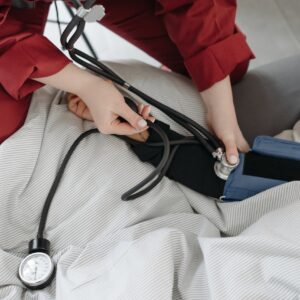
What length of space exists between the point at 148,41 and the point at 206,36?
9.9 inches

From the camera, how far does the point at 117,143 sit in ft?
2.90

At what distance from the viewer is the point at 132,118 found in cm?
81

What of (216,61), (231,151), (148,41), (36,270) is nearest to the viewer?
(36,270)

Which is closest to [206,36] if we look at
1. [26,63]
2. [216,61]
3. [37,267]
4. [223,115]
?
[216,61]

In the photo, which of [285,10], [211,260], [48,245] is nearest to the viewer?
[211,260]

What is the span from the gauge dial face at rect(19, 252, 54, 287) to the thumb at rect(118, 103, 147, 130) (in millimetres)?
314

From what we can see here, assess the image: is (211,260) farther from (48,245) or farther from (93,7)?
(93,7)

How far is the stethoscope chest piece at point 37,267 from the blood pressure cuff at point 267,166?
40cm

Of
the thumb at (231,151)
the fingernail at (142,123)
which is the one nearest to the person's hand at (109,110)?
the fingernail at (142,123)

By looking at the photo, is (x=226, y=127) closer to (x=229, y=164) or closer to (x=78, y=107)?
(x=229, y=164)

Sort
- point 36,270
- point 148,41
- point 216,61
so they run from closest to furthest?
point 36,270, point 216,61, point 148,41

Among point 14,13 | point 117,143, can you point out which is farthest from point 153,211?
point 14,13

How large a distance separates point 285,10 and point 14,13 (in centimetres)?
129

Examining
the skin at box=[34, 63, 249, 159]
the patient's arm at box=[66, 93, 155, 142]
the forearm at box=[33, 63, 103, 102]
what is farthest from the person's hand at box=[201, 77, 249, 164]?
the forearm at box=[33, 63, 103, 102]
